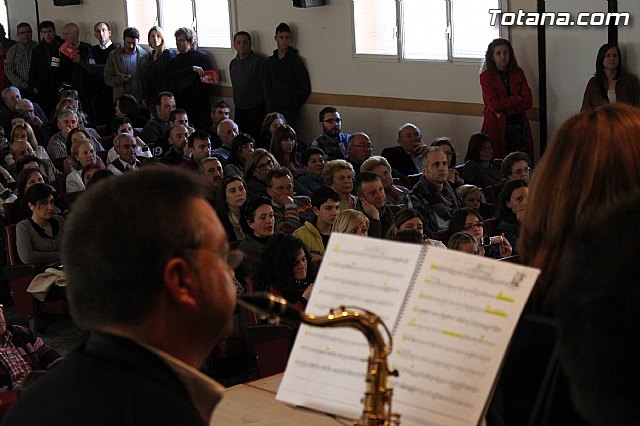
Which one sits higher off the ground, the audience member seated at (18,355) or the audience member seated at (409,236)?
the audience member seated at (409,236)

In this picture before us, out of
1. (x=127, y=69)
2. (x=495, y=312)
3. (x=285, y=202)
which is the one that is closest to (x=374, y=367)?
(x=495, y=312)

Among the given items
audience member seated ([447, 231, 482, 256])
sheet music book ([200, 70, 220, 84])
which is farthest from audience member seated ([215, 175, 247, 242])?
sheet music book ([200, 70, 220, 84])

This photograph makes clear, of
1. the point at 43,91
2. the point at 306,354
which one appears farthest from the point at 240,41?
the point at 306,354

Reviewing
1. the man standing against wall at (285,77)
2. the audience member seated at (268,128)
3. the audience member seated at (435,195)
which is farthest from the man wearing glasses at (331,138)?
the audience member seated at (435,195)

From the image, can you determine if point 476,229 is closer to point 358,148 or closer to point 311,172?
point 311,172

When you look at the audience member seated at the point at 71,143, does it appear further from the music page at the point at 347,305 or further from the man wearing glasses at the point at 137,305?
the man wearing glasses at the point at 137,305

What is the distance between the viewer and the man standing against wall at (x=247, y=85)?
1173 centimetres

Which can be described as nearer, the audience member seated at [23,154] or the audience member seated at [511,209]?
the audience member seated at [511,209]

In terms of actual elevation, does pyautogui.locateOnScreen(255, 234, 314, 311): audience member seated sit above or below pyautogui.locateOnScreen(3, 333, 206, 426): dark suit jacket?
below

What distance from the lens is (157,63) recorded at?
41.7 ft

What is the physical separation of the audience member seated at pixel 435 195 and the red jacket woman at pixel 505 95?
7.45 feet

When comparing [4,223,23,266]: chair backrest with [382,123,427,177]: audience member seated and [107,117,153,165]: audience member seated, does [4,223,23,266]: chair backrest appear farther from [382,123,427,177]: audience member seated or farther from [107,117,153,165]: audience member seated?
[382,123,427,177]: audience member seated

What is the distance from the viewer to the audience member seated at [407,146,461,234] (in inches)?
270

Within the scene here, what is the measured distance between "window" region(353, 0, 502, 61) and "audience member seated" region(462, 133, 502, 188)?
1690mm
